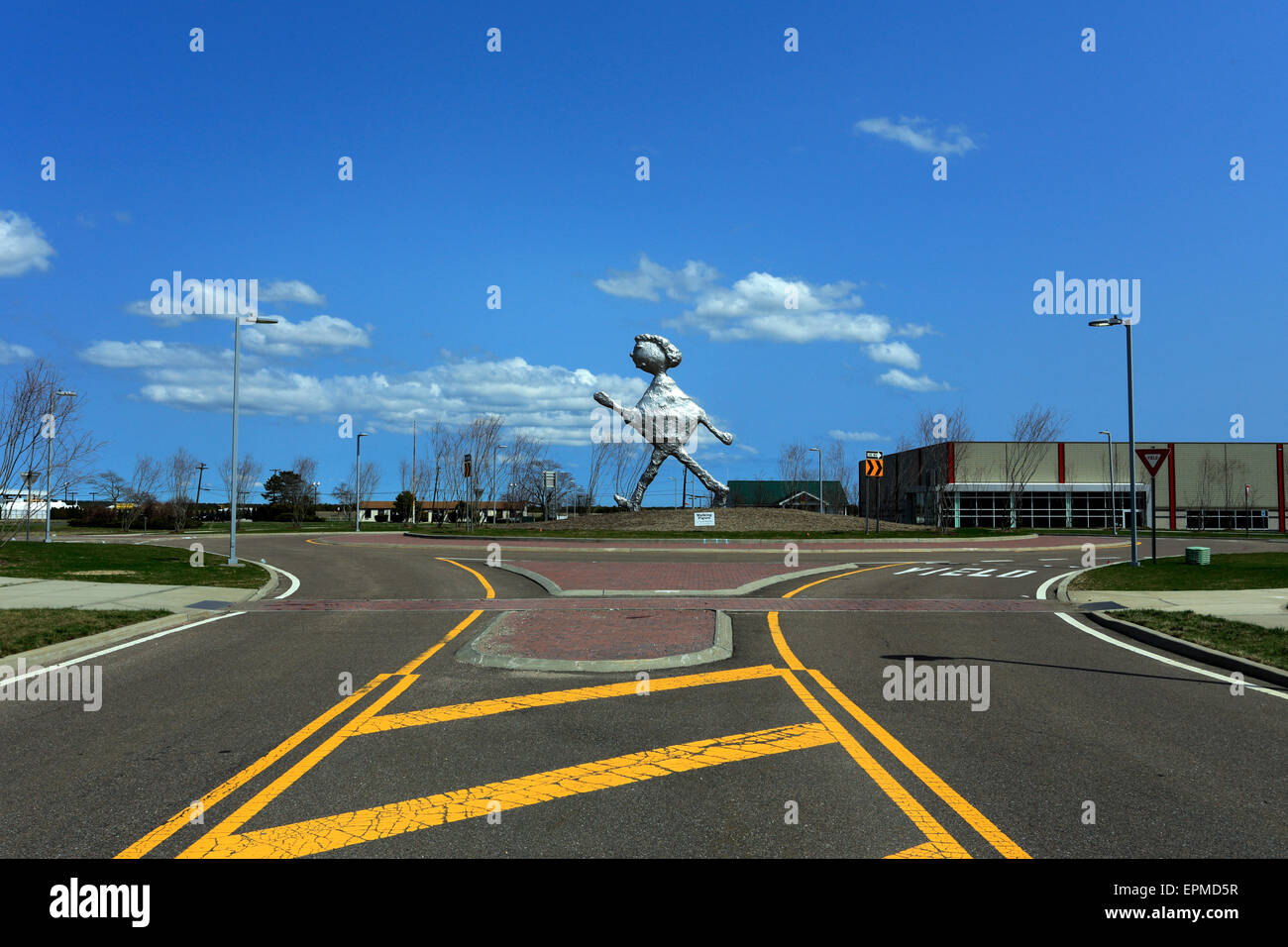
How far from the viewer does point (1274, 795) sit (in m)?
5.25

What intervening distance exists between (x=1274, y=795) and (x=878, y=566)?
21.1 meters

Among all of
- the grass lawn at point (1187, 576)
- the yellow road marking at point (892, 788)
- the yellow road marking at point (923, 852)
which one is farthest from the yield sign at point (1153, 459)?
the yellow road marking at point (923, 852)

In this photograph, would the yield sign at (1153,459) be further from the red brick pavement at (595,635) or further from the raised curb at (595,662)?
the raised curb at (595,662)

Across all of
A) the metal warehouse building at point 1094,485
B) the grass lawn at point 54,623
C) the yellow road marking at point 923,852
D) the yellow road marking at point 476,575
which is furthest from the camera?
the metal warehouse building at point 1094,485

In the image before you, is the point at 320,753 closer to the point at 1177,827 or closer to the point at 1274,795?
the point at 1177,827

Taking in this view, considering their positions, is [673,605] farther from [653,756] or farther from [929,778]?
[929,778]

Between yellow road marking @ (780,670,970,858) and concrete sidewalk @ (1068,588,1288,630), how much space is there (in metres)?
8.45

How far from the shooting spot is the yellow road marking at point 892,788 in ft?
14.4

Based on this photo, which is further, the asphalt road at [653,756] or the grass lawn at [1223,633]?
the grass lawn at [1223,633]

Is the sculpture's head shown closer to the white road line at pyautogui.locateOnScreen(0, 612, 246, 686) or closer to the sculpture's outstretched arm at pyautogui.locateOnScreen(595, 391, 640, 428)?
the sculpture's outstretched arm at pyautogui.locateOnScreen(595, 391, 640, 428)

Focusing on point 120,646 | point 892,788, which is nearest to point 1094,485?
point 120,646

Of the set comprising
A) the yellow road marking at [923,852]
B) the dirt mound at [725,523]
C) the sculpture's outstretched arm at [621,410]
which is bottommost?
the yellow road marking at [923,852]

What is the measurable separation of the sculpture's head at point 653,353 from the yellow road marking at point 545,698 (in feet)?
131
